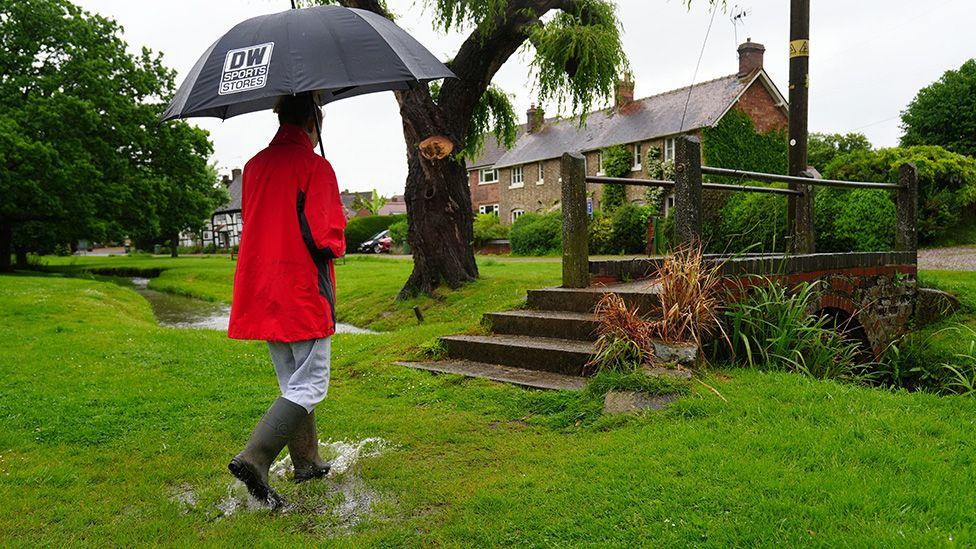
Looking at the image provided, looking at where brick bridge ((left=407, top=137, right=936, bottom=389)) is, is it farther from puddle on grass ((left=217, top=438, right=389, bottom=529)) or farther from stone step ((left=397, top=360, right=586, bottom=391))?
puddle on grass ((left=217, top=438, right=389, bottom=529))

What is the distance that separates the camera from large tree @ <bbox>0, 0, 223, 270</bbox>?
24.0m

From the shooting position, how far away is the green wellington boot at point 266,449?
134 inches

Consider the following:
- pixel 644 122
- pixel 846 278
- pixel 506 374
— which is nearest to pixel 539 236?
pixel 644 122

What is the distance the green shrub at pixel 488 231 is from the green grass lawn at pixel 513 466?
103ft

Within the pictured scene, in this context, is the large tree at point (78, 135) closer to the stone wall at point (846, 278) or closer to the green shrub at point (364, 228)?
the green shrub at point (364, 228)

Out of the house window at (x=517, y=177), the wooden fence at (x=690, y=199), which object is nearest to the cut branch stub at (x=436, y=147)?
the wooden fence at (x=690, y=199)

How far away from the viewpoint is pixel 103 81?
2644 cm

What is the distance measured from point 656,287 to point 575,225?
4.43 ft

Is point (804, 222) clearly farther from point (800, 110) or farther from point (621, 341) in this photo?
point (621, 341)

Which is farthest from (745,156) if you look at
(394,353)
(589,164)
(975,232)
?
(394,353)

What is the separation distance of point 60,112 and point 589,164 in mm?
25447

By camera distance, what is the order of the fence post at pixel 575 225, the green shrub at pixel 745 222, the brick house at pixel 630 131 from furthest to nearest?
the brick house at pixel 630 131 → the green shrub at pixel 745 222 → the fence post at pixel 575 225

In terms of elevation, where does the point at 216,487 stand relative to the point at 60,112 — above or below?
below

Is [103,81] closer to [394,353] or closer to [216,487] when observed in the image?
[394,353]
